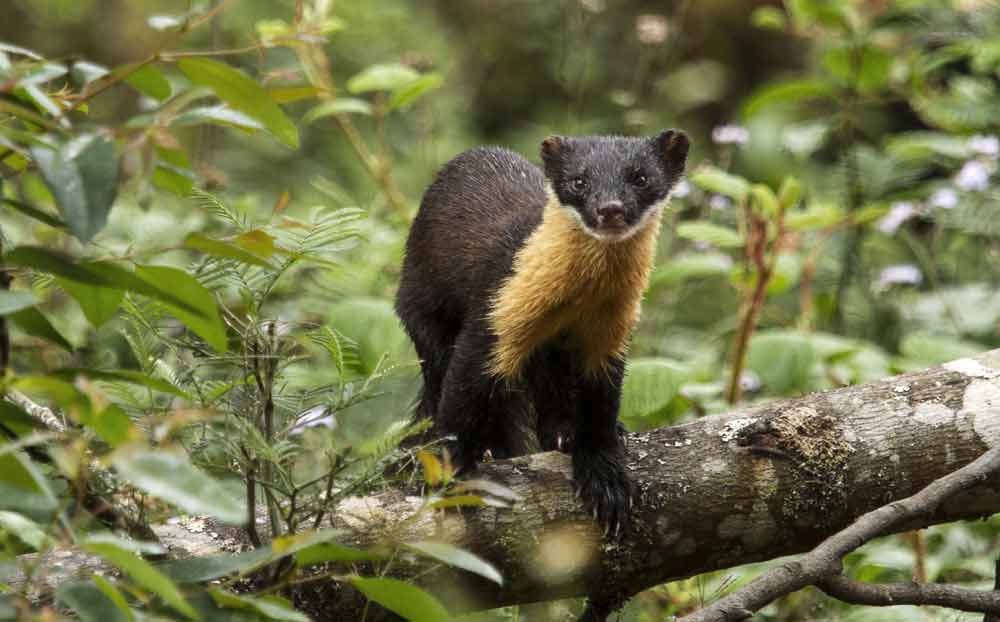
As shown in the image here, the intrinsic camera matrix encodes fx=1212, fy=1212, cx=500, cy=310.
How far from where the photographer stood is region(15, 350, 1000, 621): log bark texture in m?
2.95

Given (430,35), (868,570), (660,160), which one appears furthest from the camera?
(430,35)

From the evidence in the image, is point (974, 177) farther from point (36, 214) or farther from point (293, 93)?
point (36, 214)

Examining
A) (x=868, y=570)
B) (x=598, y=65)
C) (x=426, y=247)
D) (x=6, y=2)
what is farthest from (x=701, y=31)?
(x=868, y=570)

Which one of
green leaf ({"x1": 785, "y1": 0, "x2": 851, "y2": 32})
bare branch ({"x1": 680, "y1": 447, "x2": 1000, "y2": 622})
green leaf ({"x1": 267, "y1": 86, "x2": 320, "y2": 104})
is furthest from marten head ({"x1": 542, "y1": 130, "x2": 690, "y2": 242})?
green leaf ({"x1": 785, "y1": 0, "x2": 851, "y2": 32})

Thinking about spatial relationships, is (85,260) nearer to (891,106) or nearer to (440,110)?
(440,110)

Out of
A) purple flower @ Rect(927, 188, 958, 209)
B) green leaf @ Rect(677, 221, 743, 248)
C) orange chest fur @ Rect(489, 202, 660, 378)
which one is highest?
purple flower @ Rect(927, 188, 958, 209)

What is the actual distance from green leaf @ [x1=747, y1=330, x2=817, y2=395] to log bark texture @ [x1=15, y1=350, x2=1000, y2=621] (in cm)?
136

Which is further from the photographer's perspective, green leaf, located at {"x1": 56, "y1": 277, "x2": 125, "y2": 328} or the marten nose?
the marten nose

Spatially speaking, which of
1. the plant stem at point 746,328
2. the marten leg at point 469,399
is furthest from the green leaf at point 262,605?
the plant stem at point 746,328

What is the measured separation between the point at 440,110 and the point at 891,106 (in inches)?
170

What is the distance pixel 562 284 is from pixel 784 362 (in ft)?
4.64

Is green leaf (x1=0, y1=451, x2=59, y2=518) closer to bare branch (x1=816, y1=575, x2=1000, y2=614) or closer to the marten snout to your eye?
bare branch (x1=816, y1=575, x2=1000, y2=614)

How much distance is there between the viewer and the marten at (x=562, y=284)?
3697 mm

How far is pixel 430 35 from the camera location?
31.2 feet
